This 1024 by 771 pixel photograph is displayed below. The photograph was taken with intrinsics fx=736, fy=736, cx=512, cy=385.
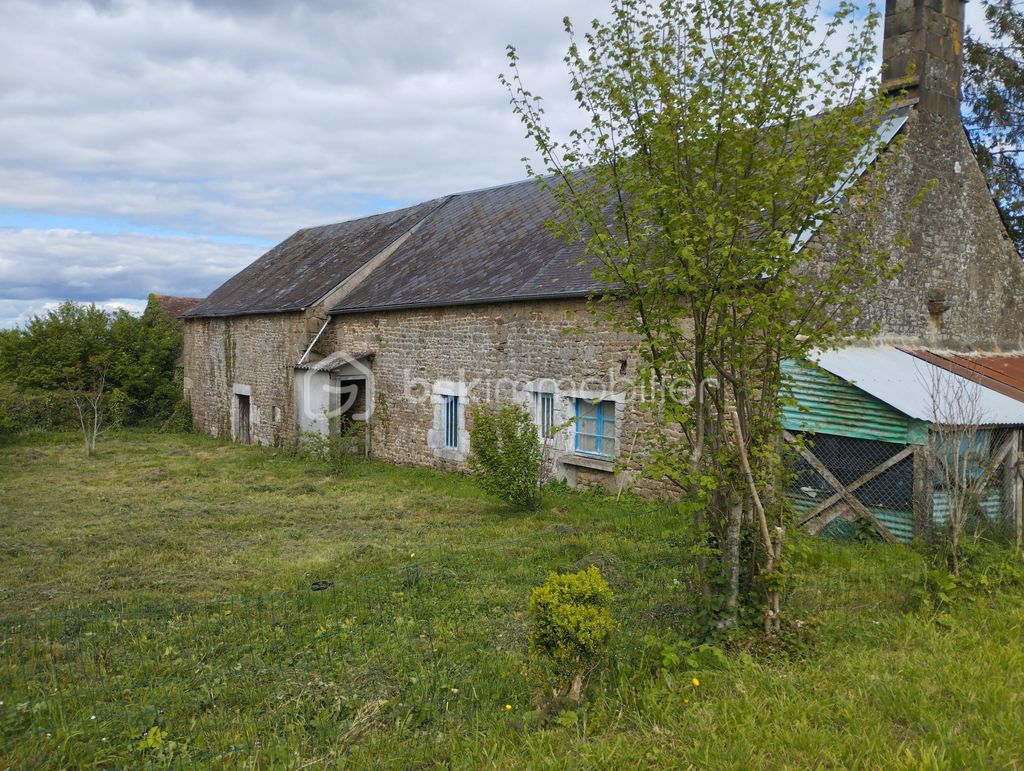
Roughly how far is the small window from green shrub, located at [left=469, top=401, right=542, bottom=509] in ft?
3.93

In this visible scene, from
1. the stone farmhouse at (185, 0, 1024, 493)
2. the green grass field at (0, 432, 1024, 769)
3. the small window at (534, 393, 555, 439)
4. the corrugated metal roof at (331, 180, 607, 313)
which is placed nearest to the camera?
the green grass field at (0, 432, 1024, 769)

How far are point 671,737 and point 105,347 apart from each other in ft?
81.1

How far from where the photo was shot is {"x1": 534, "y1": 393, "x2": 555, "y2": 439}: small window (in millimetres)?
12555

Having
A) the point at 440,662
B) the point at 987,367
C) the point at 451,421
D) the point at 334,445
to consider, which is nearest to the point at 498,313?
the point at 451,421

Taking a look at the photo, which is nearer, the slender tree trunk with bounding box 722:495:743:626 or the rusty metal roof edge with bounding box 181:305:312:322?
the slender tree trunk with bounding box 722:495:743:626

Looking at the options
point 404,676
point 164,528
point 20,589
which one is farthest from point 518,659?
point 164,528

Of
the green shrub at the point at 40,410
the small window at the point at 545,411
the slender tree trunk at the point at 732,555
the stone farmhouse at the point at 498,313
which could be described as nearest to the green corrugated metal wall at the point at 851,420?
the stone farmhouse at the point at 498,313

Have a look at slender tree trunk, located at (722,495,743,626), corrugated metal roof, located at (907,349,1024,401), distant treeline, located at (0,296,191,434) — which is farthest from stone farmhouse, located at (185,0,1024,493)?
distant treeline, located at (0,296,191,434)

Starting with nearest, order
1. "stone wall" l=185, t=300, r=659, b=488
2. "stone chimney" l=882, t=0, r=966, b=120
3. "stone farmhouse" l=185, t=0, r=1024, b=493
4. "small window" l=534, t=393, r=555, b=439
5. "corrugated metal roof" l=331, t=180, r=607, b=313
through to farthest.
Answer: "stone chimney" l=882, t=0, r=966, b=120 → "stone farmhouse" l=185, t=0, r=1024, b=493 → "stone wall" l=185, t=300, r=659, b=488 → "small window" l=534, t=393, r=555, b=439 → "corrugated metal roof" l=331, t=180, r=607, b=313

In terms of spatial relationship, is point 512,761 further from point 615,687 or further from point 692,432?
point 692,432

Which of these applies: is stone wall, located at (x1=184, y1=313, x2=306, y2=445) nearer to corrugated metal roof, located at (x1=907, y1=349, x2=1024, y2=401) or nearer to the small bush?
the small bush

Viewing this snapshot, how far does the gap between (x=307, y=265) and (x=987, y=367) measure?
57.3 feet

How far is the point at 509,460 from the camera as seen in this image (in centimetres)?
1081

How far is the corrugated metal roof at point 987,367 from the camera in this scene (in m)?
9.95
